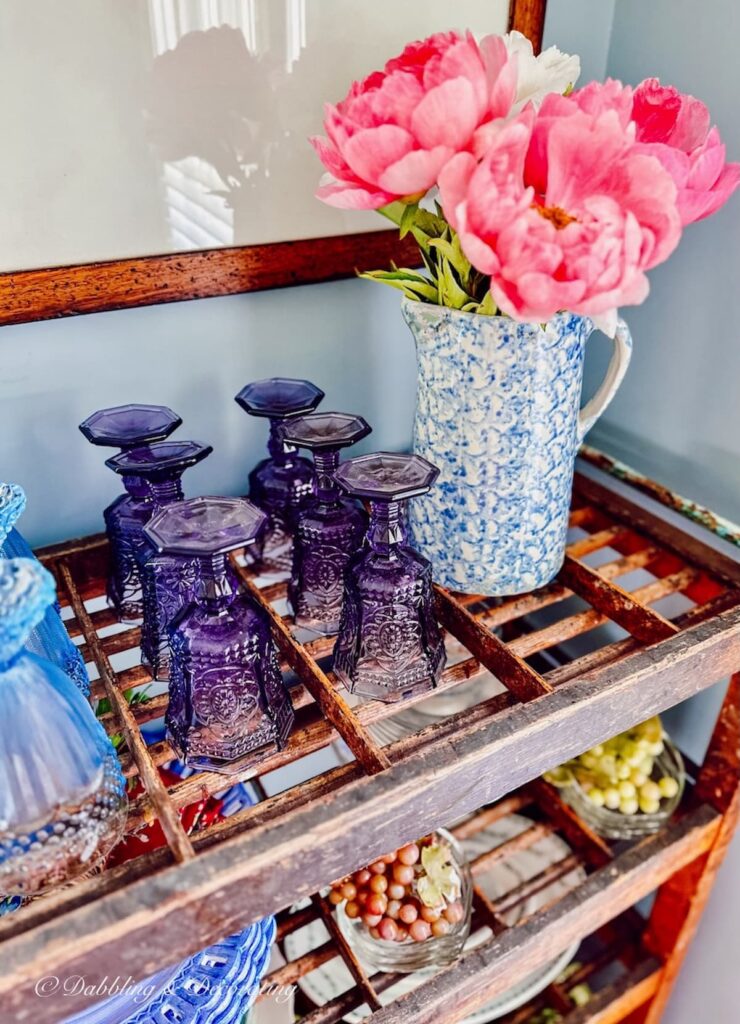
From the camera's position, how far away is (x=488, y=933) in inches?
39.2

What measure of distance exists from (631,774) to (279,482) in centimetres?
54

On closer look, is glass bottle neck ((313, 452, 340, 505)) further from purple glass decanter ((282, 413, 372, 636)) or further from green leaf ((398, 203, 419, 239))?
green leaf ((398, 203, 419, 239))

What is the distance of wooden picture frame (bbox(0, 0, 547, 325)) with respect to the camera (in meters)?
0.66

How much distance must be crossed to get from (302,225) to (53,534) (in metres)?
0.39

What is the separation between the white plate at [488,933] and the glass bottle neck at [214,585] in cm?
52

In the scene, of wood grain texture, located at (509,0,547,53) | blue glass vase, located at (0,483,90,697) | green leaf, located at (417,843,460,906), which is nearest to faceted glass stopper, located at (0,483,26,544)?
blue glass vase, located at (0,483,90,697)

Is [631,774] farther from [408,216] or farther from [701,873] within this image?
[408,216]

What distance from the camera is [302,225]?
2.52ft

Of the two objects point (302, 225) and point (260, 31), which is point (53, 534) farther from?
point (260, 31)

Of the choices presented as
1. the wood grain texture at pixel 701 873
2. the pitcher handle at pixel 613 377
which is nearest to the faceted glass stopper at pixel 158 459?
the pitcher handle at pixel 613 377

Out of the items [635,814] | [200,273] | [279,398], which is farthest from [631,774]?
[200,273]

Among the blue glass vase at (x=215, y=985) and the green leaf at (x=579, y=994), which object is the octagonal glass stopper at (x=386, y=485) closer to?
the blue glass vase at (x=215, y=985)

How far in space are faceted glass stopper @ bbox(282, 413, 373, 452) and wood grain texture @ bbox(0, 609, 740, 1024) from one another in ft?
0.82

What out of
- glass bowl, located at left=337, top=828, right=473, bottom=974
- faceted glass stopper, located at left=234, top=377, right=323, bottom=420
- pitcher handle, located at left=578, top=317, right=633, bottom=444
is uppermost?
pitcher handle, located at left=578, top=317, right=633, bottom=444
